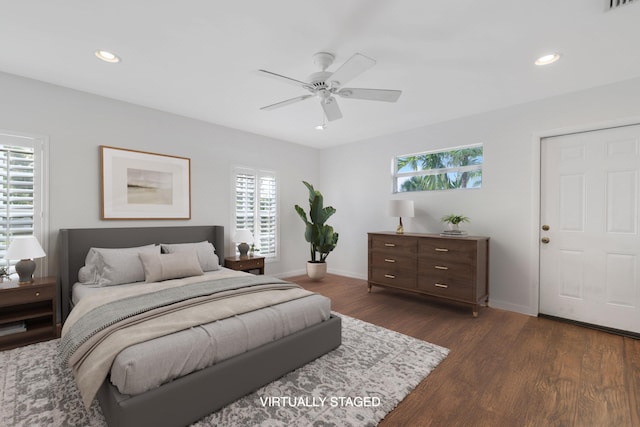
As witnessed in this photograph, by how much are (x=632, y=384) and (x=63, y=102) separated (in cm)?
594

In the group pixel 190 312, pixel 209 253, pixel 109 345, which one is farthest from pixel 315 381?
pixel 209 253

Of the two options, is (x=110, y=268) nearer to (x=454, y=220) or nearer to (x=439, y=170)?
(x=454, y=220)

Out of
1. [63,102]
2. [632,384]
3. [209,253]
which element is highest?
[63,102]

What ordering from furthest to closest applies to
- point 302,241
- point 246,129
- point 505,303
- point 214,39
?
point 302,241 → point 246,129 → point 505,303 → point 214,39

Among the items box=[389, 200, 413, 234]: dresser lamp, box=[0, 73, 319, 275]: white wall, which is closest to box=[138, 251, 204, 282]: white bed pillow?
box=[0, 73, 319, 275]: white wall

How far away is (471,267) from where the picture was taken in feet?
11.6

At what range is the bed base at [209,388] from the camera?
1510mm

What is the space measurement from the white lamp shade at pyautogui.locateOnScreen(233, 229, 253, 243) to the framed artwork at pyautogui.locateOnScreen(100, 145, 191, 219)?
29.1 inches

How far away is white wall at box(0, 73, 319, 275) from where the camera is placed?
10.0ft

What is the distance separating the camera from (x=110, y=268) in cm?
301

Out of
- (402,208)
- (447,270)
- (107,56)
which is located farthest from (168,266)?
(447,270)

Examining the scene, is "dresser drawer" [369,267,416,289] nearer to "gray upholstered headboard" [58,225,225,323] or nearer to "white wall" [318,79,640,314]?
"white wall" [318,79,640,314]

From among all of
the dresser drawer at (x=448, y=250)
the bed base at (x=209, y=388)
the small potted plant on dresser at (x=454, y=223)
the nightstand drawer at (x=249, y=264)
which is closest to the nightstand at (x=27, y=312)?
the bed base at (x=209, y=388)

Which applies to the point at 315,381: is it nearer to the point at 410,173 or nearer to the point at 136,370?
the point at 136,370
